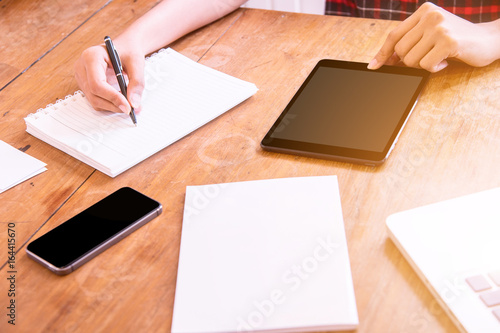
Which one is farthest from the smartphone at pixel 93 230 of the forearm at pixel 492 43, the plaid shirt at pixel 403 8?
the plaid shirt at pixel 403 8

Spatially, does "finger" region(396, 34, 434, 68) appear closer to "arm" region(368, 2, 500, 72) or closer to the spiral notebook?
"arm" region(368, 2, 500, 72)

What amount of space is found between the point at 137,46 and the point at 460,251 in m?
0.75

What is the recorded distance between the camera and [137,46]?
1071 mm

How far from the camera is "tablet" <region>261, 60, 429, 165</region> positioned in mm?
810

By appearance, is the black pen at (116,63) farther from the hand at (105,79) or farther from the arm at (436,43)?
the arm at (436,43)

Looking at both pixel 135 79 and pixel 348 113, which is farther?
pixel 135 79

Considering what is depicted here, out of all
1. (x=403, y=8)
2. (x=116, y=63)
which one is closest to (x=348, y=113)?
(x=116, y=63)

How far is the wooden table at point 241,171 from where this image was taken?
629mm

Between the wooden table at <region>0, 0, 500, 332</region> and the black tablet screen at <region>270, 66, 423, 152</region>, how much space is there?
3cm

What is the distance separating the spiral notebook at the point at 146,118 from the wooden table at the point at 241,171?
0.06 ft

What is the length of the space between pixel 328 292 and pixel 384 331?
75 millimetres

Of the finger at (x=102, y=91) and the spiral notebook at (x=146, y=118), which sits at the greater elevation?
the finger at (x=102, y=91)

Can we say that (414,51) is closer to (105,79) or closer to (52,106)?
(105,79)

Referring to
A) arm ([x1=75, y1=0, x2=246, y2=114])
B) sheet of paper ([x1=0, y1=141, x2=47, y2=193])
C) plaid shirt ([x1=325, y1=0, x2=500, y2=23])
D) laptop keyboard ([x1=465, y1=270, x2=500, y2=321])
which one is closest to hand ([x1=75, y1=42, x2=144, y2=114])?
arm ([x1=75, y1=0, x2=246, y2=114])
